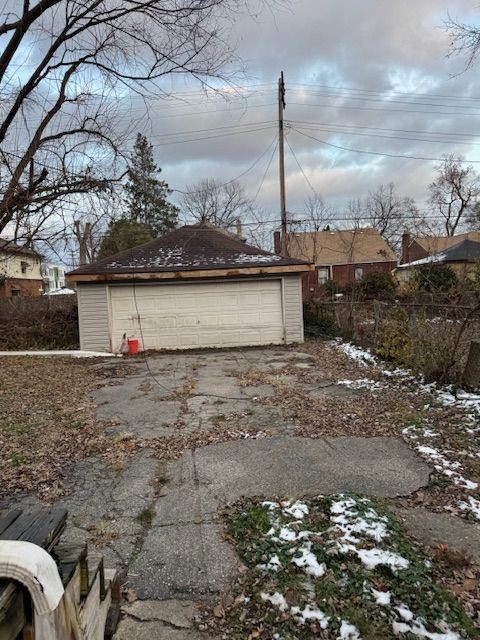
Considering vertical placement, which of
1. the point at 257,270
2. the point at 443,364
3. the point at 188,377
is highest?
the point at 257,270

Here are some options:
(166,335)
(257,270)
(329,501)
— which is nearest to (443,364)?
(329,501)

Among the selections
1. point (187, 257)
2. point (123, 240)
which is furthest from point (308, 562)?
point (123, 240)

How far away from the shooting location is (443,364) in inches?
266

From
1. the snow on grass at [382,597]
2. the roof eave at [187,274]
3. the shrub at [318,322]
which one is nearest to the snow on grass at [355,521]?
the snow on grass at [382,597]

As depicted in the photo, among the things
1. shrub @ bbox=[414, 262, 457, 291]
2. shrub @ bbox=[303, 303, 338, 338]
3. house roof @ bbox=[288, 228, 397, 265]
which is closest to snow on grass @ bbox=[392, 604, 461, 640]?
shrub @ bbox=[303, 303, 338, 338]

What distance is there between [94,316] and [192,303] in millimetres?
2852

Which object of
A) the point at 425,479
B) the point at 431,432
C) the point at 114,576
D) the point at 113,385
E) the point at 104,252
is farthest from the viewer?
the point at 104,252

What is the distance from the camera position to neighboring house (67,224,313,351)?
12844mm

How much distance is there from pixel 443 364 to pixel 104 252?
25.3m

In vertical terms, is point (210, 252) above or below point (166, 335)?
above

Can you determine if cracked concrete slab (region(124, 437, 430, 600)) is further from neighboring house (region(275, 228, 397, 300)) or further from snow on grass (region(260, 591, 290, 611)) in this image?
neighboring house (region(275, 228, 397, 300))

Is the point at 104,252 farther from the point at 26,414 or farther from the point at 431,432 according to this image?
the point at 431,432

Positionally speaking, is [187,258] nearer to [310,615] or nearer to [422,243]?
[310,615]

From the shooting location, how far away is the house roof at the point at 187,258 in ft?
42.3
